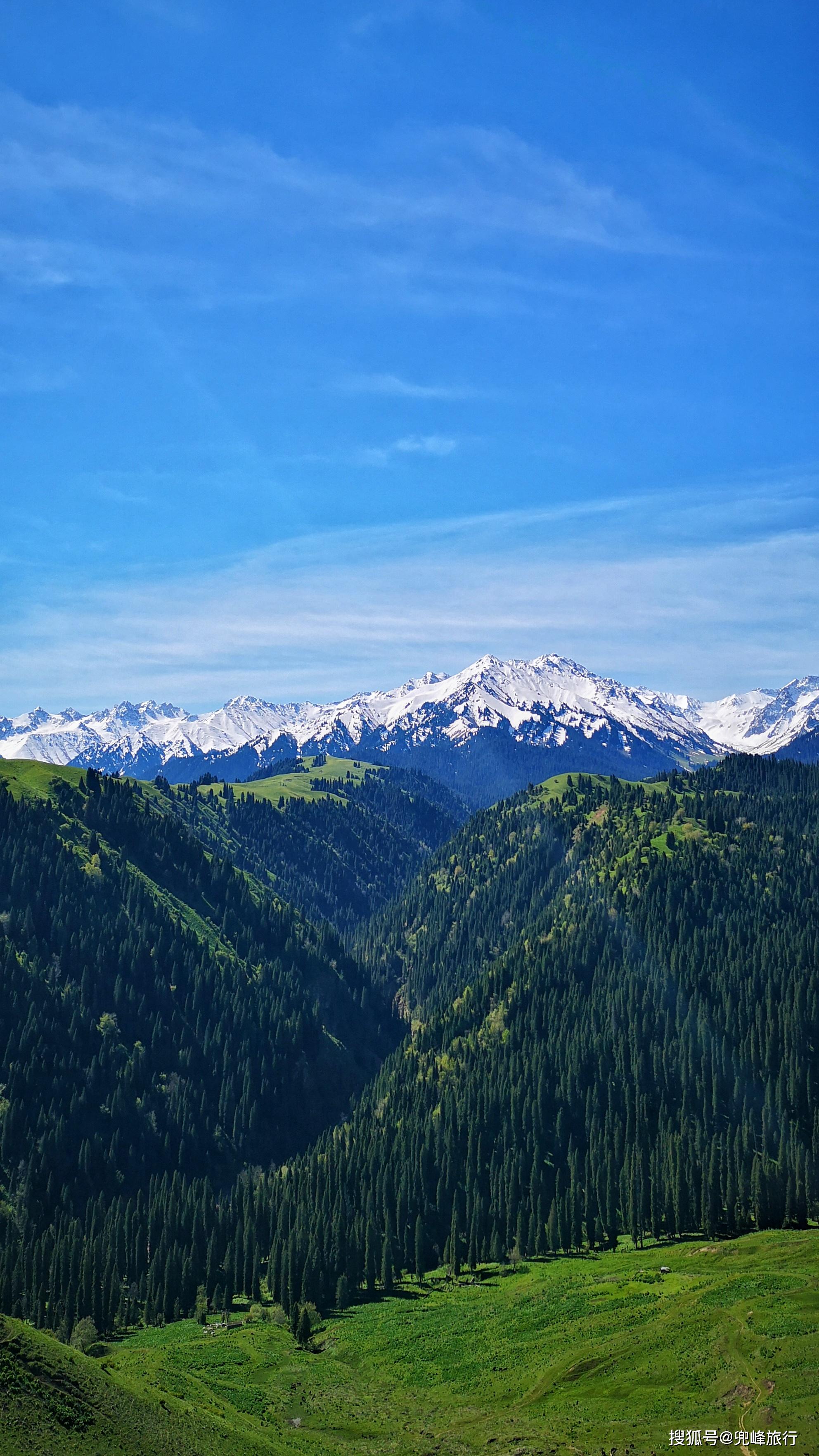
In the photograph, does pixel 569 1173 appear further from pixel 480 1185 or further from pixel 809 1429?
pixel 809 1429

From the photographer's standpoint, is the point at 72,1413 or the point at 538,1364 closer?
the point at 72,1413

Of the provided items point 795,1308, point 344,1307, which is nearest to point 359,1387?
point 344,1307

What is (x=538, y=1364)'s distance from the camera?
110500mm

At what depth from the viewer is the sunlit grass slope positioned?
89875 millimetres

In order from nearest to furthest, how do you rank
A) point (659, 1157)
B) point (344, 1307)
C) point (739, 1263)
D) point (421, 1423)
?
1. point (421, 1423)
2. point (739, 1263)
3. point (344, 1307)
4. point (659, 1157)

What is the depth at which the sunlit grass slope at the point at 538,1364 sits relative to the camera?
89875 mm

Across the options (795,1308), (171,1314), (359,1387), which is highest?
(795,1308)

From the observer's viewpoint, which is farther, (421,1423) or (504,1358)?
(504,1358)

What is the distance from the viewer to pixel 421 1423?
101 m

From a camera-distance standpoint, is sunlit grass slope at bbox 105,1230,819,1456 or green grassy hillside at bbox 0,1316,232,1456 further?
sunlit grass slope at bbox 105,1230,819,1456

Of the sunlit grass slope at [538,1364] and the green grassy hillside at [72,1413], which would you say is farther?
the sunlit grass slope at [538,1364]

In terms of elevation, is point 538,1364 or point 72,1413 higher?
point 72,1413

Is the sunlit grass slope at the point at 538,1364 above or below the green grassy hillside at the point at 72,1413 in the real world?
below

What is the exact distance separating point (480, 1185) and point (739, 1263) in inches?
2918
